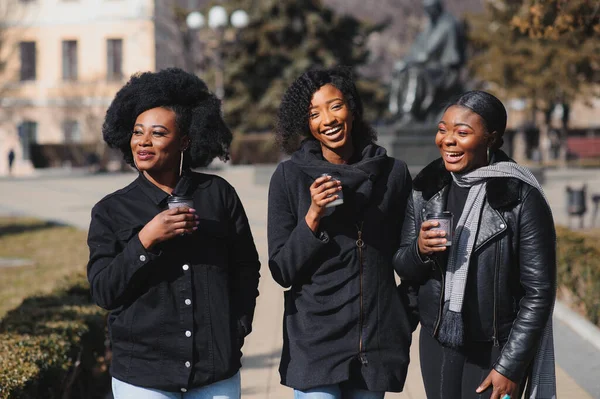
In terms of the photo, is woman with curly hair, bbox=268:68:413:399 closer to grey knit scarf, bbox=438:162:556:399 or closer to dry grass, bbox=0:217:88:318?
grey knit scarf, bbox=438:162:556:399

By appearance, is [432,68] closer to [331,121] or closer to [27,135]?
[331,121]

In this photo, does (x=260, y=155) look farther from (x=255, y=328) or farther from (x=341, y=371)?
(x=341, y=371)

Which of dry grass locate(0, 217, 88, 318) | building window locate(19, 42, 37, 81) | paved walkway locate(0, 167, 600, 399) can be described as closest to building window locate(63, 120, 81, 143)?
building window locate(19, 42, 37, 81)

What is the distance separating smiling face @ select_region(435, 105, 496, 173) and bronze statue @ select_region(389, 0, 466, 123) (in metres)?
16.9

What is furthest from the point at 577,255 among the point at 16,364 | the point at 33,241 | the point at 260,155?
the point at 260,155

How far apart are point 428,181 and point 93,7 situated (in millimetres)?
45987

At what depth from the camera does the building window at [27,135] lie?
46.8 meters

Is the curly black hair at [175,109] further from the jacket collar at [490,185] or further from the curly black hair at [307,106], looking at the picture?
the jacket collar at [490,185]

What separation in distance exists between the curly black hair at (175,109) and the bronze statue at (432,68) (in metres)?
16.8

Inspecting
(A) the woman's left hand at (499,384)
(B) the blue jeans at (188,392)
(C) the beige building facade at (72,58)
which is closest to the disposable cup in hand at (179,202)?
(B) the blue jeans at (188,392)

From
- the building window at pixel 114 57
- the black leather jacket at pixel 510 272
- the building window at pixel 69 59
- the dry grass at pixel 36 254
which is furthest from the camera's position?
the building window at pixel 69 59

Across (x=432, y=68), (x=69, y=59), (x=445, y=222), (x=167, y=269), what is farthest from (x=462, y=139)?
(x=69, y=59)

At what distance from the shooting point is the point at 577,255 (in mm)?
9555

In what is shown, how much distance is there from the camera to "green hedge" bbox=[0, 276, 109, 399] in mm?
5094
